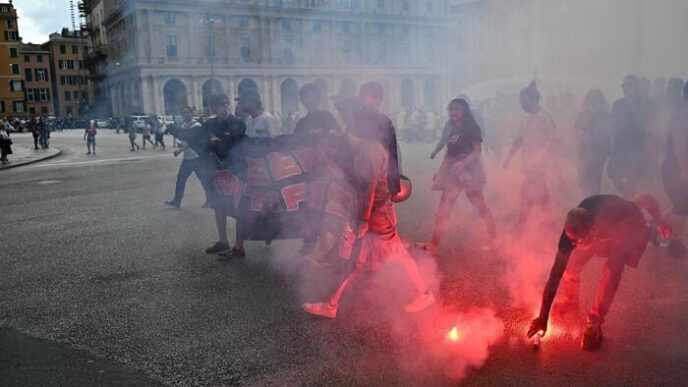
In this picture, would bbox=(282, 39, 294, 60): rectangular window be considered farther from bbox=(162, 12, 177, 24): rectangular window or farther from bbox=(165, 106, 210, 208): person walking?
bbox=(165, 106, 210, 208): person walking

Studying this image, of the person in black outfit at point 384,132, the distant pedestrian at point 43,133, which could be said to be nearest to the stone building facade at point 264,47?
the person in black outfit at point 384,132

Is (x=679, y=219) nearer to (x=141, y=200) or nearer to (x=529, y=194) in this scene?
(x=529, y=194)

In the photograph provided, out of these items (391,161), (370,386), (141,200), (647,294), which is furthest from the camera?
(141,200)

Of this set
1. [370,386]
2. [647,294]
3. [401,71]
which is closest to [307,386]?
[370,386]

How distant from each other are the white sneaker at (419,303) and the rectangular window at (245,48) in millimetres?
2879

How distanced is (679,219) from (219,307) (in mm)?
3864

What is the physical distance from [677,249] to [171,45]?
4.78m

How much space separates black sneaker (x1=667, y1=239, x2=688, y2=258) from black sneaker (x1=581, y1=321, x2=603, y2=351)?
216 centimetres

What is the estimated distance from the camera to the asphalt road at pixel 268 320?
267 cm

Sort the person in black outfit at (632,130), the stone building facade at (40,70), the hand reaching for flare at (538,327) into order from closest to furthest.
→ the hand reaching for flare at (538,327)
the person in black outfit at (632,130)
the stone building facade at (40,70)

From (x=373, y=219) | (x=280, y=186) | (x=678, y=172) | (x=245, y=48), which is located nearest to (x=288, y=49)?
(x=245, y=48)

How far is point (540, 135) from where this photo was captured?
507cm

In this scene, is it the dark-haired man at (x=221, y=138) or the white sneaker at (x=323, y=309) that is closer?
the white sneaker at (x=323, y=309)

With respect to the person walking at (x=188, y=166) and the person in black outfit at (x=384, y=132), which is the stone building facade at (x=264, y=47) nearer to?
the person walking at (x=188, y=166)
